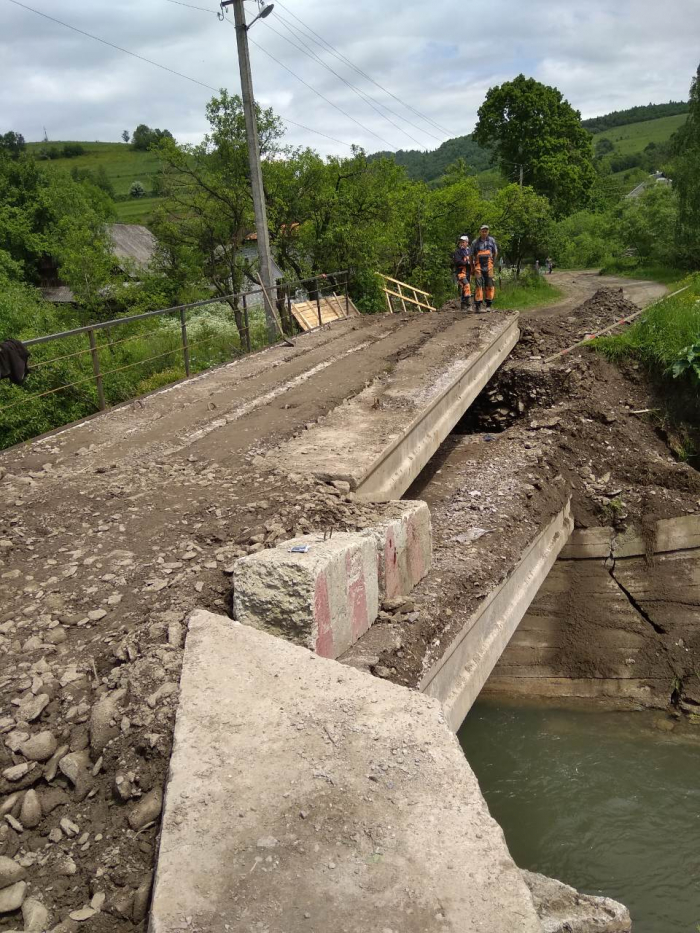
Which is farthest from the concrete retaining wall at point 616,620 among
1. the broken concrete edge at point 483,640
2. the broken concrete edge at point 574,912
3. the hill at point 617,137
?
the hill at point 617,137

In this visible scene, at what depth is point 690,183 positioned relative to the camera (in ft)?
95.0

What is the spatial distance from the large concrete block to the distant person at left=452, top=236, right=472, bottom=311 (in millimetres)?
11597

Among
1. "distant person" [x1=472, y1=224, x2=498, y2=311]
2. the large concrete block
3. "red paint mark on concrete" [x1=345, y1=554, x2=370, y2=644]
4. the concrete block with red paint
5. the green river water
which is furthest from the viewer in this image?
"distant person" [x1=472, y1=224, x2=498, y2=311]

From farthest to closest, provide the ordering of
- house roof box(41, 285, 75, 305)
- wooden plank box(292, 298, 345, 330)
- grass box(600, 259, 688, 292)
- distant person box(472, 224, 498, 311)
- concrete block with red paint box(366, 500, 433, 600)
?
house roof box(41, 285, 75, 305)
grass box(600, 259, 688, 292)
wooden plank box(292, 298, 345, 330)
distant person box(472, 224, 498, 311)
concrete block with red paint box(366, 500, 433, 600)

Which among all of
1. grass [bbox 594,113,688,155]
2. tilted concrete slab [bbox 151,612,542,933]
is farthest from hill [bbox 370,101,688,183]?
tilted concrete slab [bbox 151,612,542,933]

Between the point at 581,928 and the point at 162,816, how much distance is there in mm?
1757

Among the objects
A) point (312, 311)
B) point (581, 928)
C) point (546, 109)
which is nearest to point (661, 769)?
point (581, 928)

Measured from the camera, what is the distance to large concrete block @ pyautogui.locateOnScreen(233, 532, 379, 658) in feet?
13.8

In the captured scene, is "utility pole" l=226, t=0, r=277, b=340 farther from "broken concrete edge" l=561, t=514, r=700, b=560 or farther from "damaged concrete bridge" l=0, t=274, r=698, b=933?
"broken concrete edge" l=561, t=514, r=700, b=560

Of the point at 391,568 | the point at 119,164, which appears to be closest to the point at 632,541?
the point at 391,568

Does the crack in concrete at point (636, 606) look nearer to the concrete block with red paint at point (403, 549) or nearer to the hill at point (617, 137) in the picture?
the concrete block with red paint at point (403, 549)

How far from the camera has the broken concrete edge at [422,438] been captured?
23.1 feet

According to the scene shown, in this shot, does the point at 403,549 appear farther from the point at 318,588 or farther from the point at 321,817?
the point at 321,817

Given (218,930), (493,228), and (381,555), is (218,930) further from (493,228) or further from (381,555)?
(493,228)
